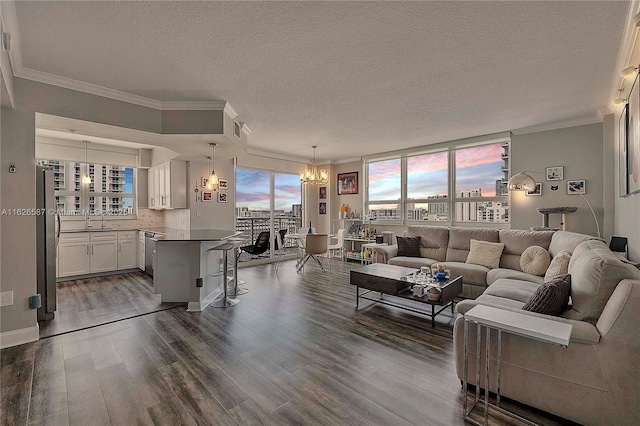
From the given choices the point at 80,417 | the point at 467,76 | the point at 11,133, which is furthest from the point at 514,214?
the point at 11,133

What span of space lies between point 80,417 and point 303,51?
10.0 feet

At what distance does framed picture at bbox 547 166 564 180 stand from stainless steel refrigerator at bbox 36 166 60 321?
696 centimetres

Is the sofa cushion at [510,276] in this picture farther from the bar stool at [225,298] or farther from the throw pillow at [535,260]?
the bar stool at [225,298]

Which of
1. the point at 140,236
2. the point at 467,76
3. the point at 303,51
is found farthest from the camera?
the point at 140,236

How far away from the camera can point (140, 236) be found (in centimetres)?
569

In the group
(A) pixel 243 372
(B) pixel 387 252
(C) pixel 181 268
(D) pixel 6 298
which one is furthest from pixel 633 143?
(D) pixel 6 298

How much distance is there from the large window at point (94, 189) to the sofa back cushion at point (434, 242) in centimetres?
591

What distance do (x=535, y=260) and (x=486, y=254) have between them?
0.62m

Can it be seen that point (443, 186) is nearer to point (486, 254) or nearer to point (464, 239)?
point (464, 239)

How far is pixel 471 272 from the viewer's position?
3.89 m

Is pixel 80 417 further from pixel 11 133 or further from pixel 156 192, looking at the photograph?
pixel 156 192

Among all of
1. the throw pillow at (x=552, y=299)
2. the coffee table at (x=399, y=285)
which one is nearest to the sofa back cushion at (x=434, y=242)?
the coffee table at (x=399, y=285)

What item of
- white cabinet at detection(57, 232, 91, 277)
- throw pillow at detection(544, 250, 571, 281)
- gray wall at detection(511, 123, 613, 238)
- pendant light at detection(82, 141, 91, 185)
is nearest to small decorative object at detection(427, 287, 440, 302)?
throw pillow at detection(544, 250, 571, 281)

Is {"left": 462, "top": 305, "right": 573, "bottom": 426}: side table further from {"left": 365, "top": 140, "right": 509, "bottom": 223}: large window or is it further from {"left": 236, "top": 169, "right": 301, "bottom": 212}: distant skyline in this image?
{"left": 236, "top": 169, "right": 301, "bottom": 212}: distant skyline
